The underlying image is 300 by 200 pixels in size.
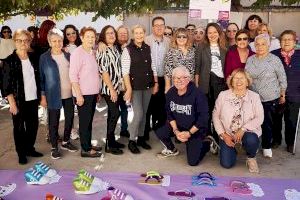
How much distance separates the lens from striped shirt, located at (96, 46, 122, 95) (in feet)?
14.3

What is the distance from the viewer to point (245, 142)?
4164 millimetres

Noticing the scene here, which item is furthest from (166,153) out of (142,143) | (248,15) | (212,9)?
(248,15)

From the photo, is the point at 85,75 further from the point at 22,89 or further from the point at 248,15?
the point at 248,15

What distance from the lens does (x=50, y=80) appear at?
429 centimetres

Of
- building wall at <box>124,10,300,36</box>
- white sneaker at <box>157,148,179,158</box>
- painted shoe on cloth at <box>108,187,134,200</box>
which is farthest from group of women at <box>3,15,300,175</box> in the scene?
building wall at <box>124,10,300,36</box>

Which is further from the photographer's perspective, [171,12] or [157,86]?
[171,12]

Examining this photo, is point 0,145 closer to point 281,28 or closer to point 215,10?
point 215,10

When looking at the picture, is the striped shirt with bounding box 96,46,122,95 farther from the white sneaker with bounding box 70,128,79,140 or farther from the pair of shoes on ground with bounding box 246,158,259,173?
the pair of shoes on ground with bounding box 246,158,259,173

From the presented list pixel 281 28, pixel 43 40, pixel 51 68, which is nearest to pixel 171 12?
pixel 281 28

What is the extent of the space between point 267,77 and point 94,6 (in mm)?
6639

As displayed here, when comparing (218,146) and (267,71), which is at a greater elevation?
(267,71)

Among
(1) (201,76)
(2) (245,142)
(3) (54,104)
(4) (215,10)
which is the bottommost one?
(2) (245,142)

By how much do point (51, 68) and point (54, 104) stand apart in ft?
1.38

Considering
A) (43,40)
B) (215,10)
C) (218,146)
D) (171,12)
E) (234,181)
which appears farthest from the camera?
(171,12)
